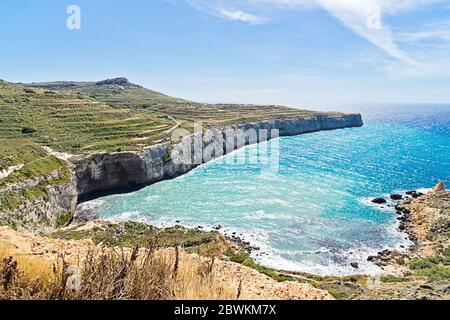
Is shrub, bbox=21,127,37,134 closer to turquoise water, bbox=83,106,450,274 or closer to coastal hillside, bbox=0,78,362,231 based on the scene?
coastal hillside, bbox=0,78,362,231

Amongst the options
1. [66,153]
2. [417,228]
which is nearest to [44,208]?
[66,153]

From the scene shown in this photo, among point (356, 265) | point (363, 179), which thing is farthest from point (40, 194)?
point (363, 179)

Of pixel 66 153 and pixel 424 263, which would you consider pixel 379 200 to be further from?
pixel 66 153

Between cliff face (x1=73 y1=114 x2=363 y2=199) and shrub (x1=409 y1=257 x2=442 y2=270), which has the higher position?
cliff face (x1=73 y1=114 x2=363 y2=199)

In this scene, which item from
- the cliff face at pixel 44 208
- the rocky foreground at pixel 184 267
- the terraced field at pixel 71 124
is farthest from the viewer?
the terraced field at pixel 71 124

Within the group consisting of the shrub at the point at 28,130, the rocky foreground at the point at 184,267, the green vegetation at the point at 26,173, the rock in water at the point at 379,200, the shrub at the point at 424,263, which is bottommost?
the shrub at the point at 424,263

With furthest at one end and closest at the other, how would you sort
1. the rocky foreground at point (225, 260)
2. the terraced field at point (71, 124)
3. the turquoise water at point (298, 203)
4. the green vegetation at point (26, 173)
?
the terraced field at point (71, 124)
the green vegetation at point (26, 173)
the turquoise water at point (298, 203)
the rocky foreground at point (225, 260)

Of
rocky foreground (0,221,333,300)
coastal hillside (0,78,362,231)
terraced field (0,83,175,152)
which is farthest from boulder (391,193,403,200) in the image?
rocky foreground (0,221,333,300)

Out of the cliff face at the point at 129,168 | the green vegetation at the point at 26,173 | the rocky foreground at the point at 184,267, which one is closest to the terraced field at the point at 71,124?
the cliff face at the point at 129,168

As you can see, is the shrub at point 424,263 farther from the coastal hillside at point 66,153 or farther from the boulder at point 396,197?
the coastal hillside at point 66,153
